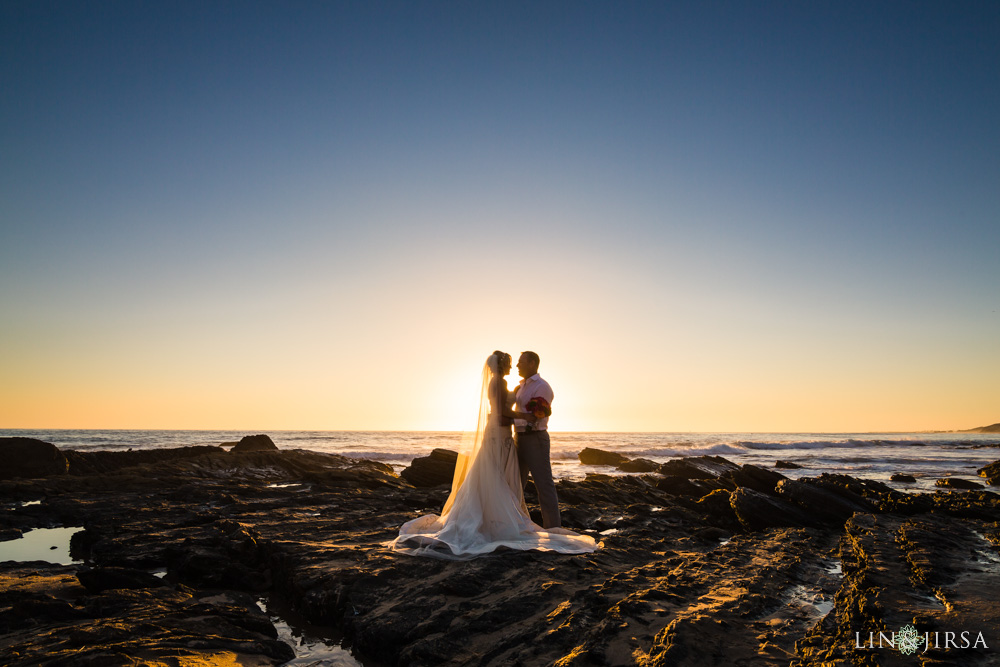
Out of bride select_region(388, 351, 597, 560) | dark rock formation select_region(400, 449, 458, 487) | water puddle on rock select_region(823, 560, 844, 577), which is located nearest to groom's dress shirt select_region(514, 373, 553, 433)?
bride select_region(388, 351, 597, 560)

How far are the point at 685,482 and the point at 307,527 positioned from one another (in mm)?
11498

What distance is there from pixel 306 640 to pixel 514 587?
2.00 meters

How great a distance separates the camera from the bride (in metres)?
6.50

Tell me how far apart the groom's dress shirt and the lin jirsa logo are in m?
4.53

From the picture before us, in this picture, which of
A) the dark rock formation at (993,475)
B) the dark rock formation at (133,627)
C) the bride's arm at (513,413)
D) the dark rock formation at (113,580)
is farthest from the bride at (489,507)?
the dark rock formation at (993,475)

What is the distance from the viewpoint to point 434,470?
14.7 meters

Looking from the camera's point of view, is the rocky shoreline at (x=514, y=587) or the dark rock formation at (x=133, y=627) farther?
the rocky shoreline at (x=514, y=587)

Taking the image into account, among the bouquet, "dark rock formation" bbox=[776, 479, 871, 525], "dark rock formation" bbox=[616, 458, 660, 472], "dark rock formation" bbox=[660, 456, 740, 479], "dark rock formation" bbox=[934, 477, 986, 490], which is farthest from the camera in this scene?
"dark rock formation" bbox=[616, 458, 660, 472]

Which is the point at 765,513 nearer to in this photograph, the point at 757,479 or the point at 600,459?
the point at 757,479

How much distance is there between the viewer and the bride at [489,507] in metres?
6.50

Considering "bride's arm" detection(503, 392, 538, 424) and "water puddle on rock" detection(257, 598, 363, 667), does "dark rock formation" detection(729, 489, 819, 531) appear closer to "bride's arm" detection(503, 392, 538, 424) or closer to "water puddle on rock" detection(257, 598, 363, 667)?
"bride's arm" detection(503, 392, 538, 424)

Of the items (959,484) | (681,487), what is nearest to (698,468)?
(681,487)

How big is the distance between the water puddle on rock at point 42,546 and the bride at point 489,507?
5.10 metres

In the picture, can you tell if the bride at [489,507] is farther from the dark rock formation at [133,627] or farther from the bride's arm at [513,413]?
the dark rock formation at [133,627]
